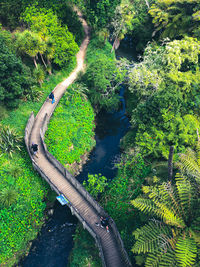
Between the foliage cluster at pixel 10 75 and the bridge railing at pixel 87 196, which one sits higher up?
the foliage cluster at pixel 10 75

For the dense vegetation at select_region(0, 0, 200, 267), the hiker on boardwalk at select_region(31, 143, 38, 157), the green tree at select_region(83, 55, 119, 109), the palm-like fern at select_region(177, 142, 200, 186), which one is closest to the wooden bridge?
the hiker on boardwalk at select_region(31, 143, 38, 157)

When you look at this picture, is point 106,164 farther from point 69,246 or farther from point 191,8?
point 191,8

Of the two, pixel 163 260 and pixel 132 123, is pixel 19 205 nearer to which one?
pixel 163 260

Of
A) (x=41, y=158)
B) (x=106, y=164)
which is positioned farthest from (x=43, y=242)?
(x=106, y=164)

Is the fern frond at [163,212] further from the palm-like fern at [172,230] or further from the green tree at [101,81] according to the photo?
the green tree at [101,81]

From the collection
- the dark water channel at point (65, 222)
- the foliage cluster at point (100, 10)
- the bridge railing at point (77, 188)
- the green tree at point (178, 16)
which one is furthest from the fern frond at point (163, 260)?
the foliage cluster at point (100, 10)

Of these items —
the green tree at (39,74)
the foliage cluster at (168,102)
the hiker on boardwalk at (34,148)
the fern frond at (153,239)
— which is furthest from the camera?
the green tree at (39,74)
